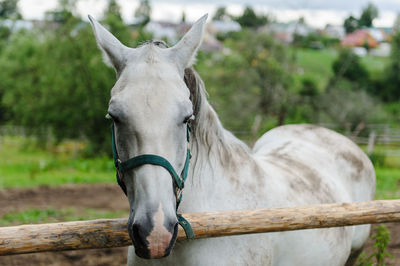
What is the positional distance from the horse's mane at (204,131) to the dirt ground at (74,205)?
286 centimetres

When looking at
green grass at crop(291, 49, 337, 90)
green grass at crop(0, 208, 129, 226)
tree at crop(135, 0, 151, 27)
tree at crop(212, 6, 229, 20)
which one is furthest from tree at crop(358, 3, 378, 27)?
tree at crop(212, 6, 229, 20)

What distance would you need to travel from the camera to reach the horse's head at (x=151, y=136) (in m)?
1.70

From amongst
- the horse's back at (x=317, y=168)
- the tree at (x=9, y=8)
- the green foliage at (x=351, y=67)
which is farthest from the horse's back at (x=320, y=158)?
the tree at (x=9, y=8)

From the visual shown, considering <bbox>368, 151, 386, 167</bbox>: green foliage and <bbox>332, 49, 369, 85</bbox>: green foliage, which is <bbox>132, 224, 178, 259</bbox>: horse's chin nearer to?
<bbox>368, 151, 386, 167</bbox>: green foliage

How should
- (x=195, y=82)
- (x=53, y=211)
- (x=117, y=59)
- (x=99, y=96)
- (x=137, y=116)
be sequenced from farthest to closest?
1. (x=99, y=96)
2. (x=53, y=211)
3. (x=195, y=82)
4. (x=117, y=59)
5. (x=137, y=116)

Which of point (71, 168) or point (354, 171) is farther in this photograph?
point (71, 168)

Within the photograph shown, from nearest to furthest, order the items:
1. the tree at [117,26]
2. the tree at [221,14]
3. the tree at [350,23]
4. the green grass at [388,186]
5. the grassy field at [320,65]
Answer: the green grass at [388,186], the tree at [117,26], the tree at [350,23], the grassy field at [320,65], the tree at [221,14]

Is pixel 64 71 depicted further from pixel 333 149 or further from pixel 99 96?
pixel 333 149

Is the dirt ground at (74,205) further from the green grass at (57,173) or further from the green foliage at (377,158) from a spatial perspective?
the green foliage at (377,158)

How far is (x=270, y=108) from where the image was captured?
25281 millimetres

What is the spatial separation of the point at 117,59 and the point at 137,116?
0.48 meters

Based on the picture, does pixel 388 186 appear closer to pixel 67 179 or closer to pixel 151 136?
pixel 67 179

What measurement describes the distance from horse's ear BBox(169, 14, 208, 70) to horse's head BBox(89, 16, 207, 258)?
6 cm

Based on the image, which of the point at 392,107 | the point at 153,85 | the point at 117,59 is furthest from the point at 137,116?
the point at 392,107
